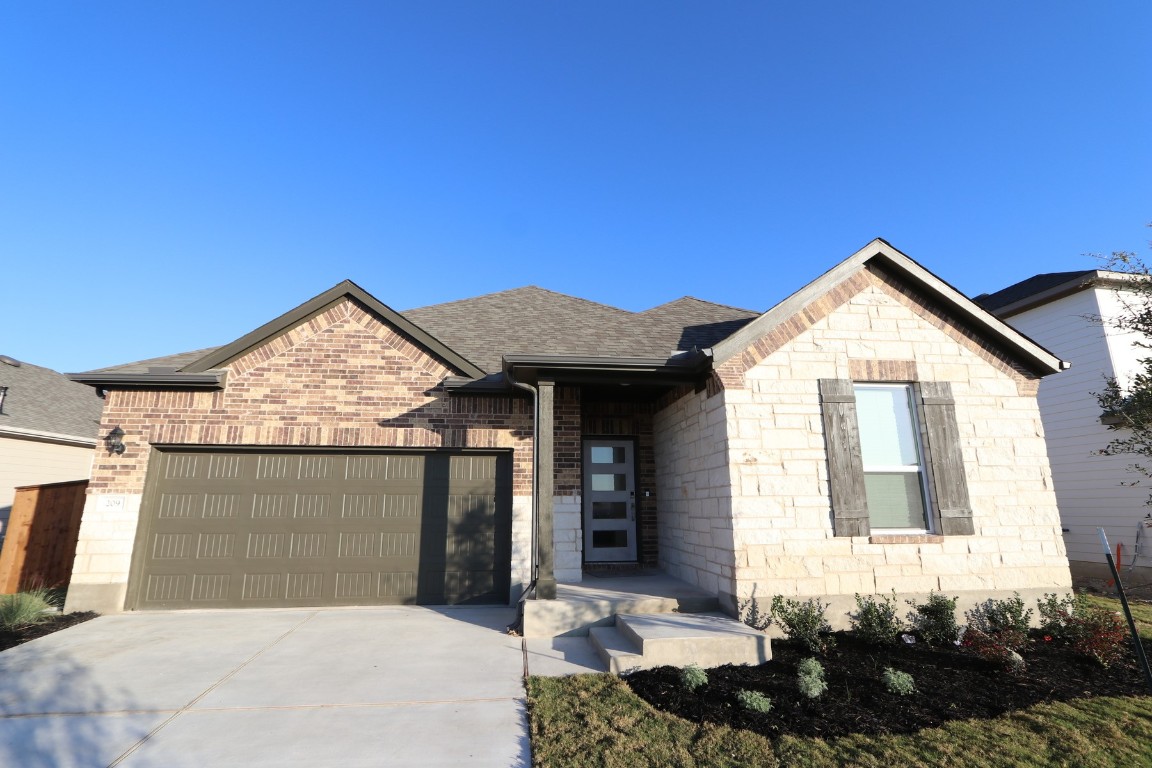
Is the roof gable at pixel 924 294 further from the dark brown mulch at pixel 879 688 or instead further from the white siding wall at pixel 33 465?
the white siding wall at pixel 33 465

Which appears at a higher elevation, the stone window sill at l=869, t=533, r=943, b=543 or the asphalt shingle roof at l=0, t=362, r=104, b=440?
the asphalt shingle roof at l=0, t=362, r=104, b=440

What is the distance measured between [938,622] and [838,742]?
3.22m

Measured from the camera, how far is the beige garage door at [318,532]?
7.53m

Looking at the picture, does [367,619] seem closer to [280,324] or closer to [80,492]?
[280,324]

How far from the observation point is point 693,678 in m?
4.61

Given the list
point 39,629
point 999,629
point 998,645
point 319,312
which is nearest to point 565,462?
point 319,312

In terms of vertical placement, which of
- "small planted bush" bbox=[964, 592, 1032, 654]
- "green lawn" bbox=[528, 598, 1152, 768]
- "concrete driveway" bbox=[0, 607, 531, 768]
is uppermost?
"small planted bush" bbox=[964, 592, 1032, 654]

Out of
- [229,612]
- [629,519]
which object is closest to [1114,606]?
[629,519]

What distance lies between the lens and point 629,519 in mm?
9234

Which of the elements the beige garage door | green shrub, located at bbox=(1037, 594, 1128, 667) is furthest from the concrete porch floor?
green shrub, located at bbox=(1037, 594, 1128, 667)

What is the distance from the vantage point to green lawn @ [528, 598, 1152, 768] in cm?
348

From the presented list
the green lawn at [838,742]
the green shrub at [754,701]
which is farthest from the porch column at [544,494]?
the green shrub at [754,701]

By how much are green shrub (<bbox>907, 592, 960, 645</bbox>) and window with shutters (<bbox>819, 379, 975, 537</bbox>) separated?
2.98 feet

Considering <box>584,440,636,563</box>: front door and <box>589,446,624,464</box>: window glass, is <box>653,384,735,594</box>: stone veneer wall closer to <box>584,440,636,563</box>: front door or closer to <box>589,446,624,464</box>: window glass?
<box>584,440,636,563</box>: front door
